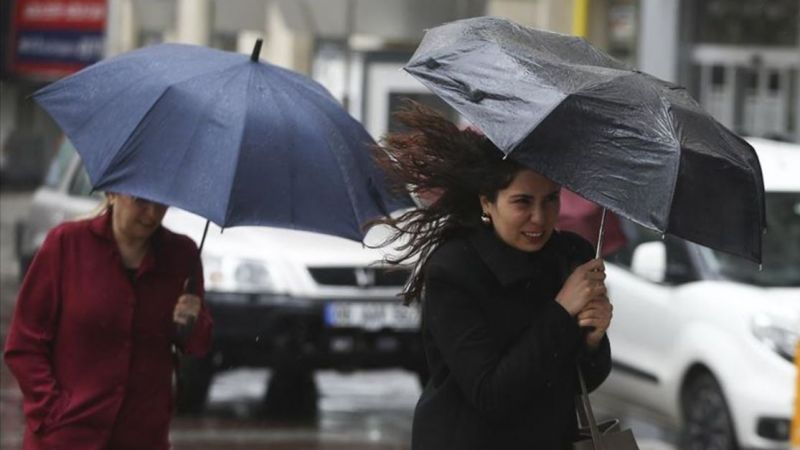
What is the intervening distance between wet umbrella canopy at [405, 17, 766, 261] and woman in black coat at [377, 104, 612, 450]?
6.2 inches

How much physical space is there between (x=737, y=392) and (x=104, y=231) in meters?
4.92

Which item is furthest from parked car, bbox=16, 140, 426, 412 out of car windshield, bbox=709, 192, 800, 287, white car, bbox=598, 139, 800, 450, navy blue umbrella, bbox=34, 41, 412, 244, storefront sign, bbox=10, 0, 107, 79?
storefront sign, bbox=10, 0, 107, 79

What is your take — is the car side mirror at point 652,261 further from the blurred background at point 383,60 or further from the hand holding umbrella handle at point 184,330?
the hand holding umbrella handle at point 184,330

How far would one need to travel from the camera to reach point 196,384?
10.9 meters

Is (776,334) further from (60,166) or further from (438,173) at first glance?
(60,166)

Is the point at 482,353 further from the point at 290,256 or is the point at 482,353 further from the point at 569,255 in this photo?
the point at 290,256

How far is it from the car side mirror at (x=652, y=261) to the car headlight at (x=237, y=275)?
85.3 inches

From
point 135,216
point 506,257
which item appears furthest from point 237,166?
point 506,257

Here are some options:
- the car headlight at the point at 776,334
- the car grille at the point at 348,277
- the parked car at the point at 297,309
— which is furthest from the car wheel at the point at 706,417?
the car grille at the point at 348,277

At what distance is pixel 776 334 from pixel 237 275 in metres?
3.26

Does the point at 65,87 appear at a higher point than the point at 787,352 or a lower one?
higher

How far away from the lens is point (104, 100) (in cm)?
487

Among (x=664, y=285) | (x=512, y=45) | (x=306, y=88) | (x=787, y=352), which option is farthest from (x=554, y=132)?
(x=664, y=285)

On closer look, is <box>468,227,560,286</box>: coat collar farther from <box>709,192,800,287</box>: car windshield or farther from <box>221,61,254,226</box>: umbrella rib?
<box>709,192,800,287</box>: car windshield
